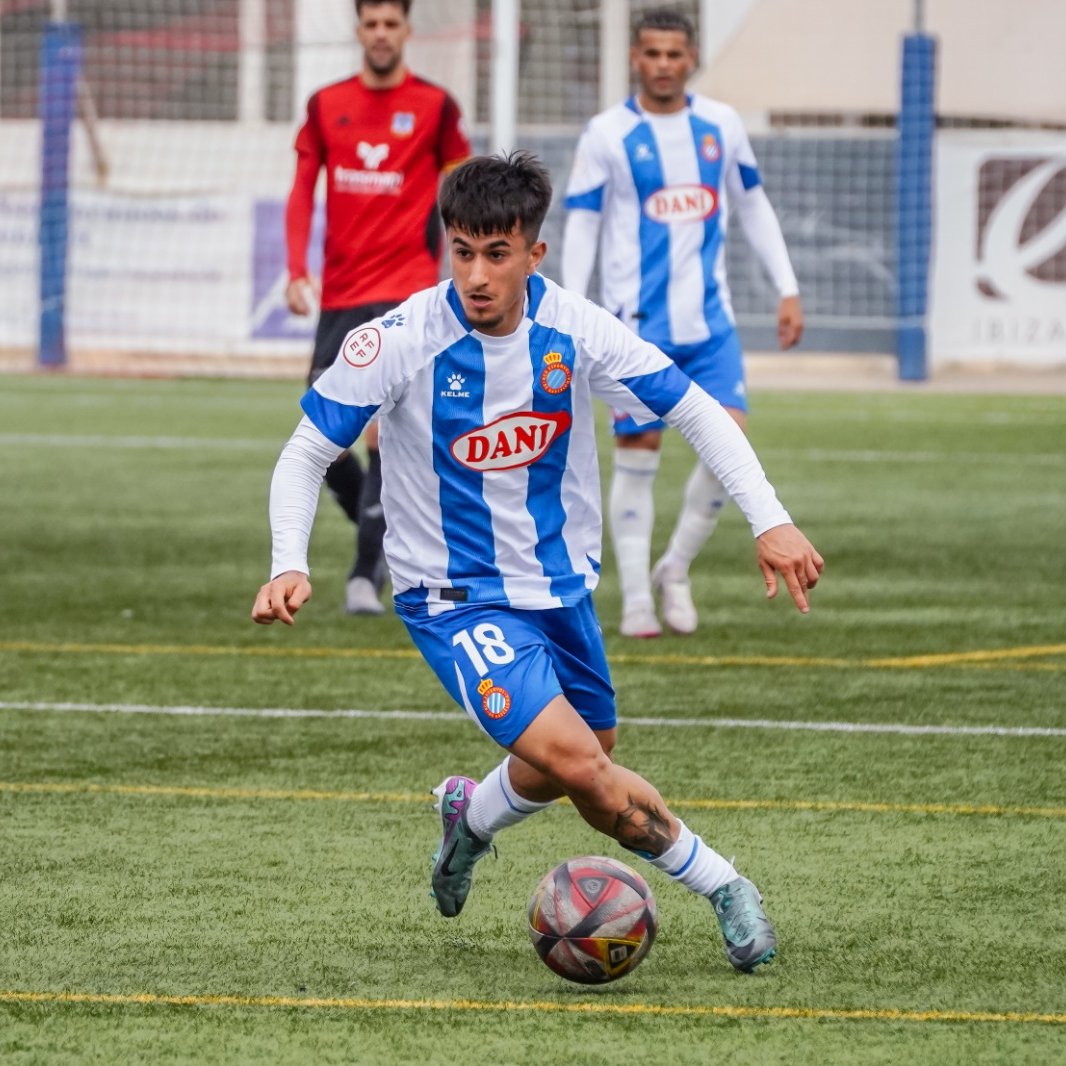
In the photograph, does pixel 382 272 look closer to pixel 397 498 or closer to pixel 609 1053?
pixel 397 498

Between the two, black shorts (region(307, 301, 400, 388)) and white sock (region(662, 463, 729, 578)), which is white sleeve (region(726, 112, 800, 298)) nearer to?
white sock (region(662, 463, 729, 578))

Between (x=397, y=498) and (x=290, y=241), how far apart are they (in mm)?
4326

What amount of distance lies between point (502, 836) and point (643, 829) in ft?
3.94

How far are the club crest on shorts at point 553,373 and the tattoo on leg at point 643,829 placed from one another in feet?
2.64

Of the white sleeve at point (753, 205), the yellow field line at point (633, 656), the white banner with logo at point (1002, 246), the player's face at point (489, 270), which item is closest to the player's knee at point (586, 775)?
the player's face at point (489, 270)

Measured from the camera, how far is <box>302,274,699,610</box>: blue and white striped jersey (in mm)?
4418

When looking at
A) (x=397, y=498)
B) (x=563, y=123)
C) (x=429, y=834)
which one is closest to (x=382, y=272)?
(x=429, y=834)

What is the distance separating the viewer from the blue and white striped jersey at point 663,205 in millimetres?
8219

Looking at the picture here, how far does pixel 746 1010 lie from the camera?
3975mm

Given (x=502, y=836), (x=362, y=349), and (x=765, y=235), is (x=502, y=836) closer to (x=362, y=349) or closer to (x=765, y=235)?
(x=362, y=349)

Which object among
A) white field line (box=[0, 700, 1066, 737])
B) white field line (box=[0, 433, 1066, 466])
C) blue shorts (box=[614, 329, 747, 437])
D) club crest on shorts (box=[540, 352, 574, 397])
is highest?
club crest on shorts (box=[540, 352, 574, 397])

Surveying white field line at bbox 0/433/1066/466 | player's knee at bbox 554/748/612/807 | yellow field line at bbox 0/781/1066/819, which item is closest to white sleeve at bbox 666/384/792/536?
player's knee at bbox 554/748/612/807

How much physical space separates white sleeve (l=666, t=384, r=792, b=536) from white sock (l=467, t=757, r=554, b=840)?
0.73m

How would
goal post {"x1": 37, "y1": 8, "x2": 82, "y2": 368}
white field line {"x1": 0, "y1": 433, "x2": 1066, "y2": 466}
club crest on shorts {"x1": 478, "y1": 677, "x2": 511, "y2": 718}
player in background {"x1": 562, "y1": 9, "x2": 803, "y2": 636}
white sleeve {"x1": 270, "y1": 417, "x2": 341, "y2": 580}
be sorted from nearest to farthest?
club crest on shorts {"x1": 478, "y1": 677, "x2": 511, "y2": 718} < white sleeve {"x1": 270, "y1": 417, "x2": 341, "y2": 580} < player in background {"x1": 562, "y1": 9, "x2": 803, "y2": 636} < white field line {"x1": 0, "y1": 433, "x2": 1066, "y2": 466} < goal post {"x1": 37, "y1": 8, "x2": 82, "y2": 368}
